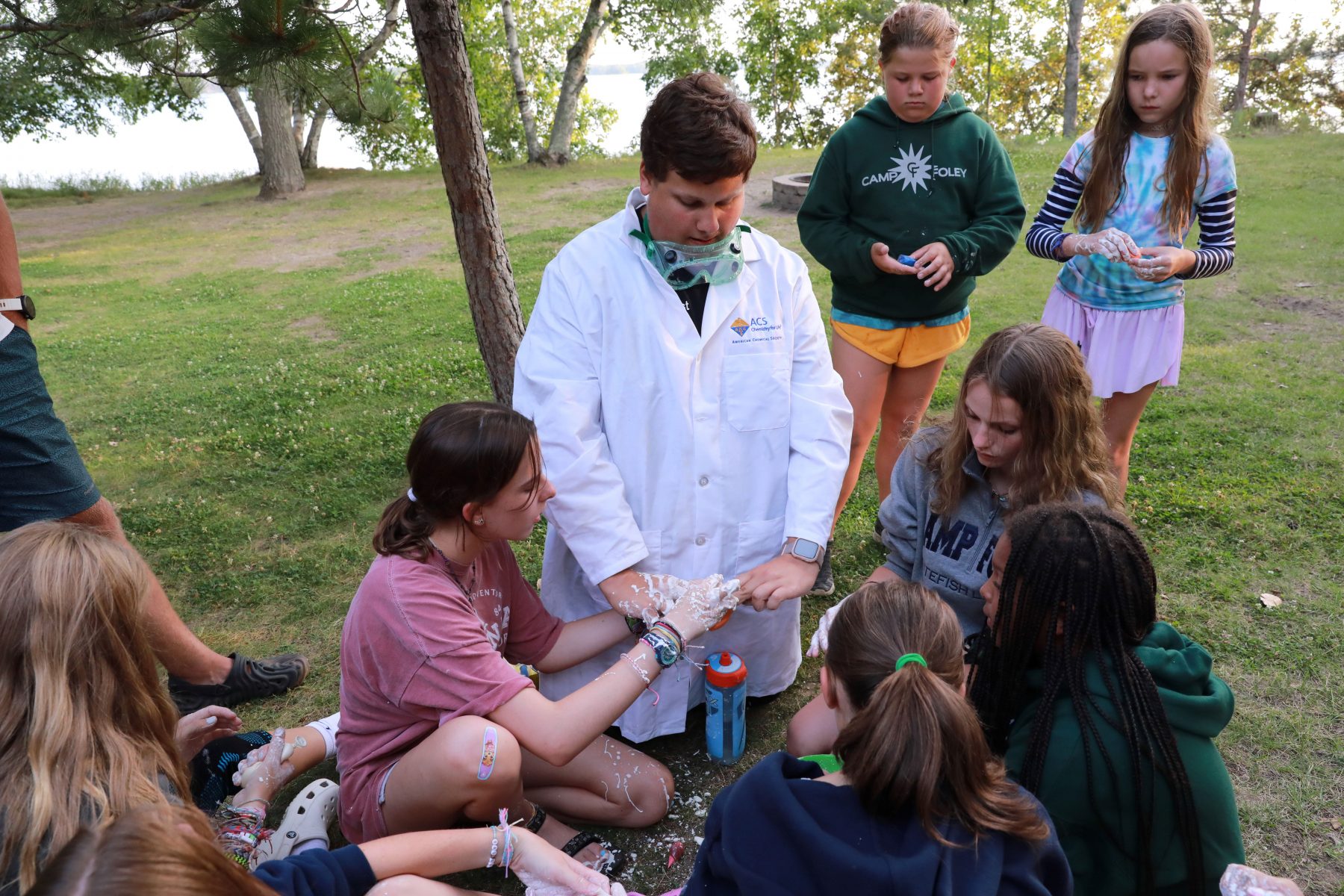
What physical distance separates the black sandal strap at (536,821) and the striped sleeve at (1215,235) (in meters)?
2.64

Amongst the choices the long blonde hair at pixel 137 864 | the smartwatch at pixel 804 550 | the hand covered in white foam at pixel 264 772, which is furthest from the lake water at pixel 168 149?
the long blonde hair at pixel 137 864

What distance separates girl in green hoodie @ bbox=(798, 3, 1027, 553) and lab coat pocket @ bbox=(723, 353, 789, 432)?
0.87 meters

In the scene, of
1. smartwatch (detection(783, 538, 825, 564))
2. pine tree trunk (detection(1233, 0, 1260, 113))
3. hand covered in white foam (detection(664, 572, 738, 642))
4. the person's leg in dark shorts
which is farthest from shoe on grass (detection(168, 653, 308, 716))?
pine tree trunk (detection(1233, 0, 1260, 113))

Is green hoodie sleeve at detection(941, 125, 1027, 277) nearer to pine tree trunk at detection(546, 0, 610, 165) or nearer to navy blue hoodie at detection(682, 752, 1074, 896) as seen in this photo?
navy blue hoodie at detection(682, 752, 1074, 896)

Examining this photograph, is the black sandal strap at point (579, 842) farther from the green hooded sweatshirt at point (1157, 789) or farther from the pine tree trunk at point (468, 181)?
the pine tree trunk at point (468, 181)

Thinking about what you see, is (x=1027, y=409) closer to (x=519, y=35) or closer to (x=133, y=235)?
(x=133, y=235)

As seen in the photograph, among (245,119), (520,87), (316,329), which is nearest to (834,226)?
(316,329)

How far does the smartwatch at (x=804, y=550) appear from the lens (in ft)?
8.17

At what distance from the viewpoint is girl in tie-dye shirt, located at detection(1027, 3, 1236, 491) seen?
2955 millimetres

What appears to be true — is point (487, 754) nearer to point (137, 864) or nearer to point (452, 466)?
point (452, 466)

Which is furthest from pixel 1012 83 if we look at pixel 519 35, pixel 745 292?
pixel 745 292

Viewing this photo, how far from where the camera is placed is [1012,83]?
30125 mm

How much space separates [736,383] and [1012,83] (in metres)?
31.9

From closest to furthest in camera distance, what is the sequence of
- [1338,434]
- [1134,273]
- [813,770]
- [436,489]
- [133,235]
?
[813,770] < [436,489] < [1134,273] < [1338,434] < [133,235]
